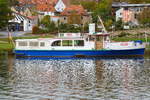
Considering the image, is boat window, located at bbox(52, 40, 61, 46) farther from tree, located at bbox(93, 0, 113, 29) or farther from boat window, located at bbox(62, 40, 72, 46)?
tree, located at bbox(93, 0, 113, 29)

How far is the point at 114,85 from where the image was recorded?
1900 inches

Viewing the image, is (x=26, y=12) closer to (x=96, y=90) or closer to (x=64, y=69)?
(x=64, y=69)

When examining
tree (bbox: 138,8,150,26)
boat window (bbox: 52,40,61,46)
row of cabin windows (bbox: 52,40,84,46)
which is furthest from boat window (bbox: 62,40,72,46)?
tree (bbox: 138,8,150,26)

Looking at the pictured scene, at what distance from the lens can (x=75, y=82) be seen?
50.8m

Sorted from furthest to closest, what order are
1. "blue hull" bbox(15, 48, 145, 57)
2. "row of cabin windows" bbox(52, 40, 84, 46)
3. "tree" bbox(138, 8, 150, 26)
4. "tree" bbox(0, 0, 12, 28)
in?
"tree" bbox(138, 8, 150, 26), "tree" bbox(0, 0, 12, 28), "row of cabin windows" bbox(52, 40, 84, 46), "blue hull" bbox(15, 48, 145, 57)

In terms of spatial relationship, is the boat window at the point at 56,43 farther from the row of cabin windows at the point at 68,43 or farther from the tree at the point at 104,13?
the tree at the point at 104,13

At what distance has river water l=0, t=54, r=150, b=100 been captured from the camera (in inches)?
1674

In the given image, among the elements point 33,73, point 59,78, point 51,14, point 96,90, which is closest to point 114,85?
point 96,90

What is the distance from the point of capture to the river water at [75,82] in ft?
140

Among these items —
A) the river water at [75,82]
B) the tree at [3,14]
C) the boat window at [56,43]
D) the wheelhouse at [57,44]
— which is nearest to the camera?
the river water at [75,82]

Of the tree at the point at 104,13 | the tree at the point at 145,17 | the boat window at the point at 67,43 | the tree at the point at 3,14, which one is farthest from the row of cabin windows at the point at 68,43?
the tree at the point at 104,13

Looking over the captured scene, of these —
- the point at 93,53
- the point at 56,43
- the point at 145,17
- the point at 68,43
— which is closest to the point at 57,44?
the point at 56,43

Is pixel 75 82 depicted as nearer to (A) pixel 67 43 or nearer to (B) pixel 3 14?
(A) pixel 67 43

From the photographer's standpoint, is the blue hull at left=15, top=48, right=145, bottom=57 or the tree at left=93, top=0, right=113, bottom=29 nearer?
the blue hull at left=15, top=48, right=145, bottom=57
